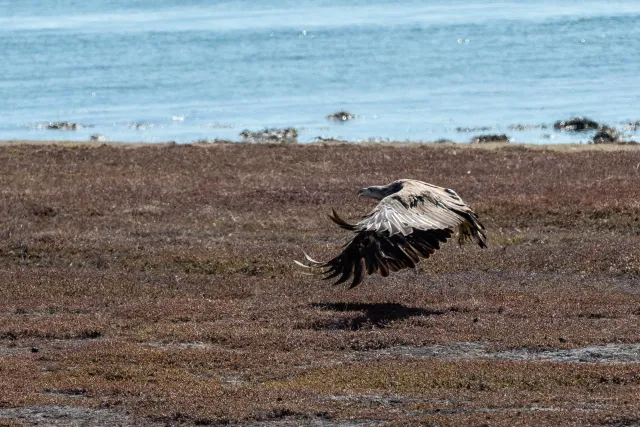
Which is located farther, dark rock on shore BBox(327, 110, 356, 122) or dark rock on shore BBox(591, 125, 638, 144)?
dark rock on shore BBox(327, 110, 356, 122)

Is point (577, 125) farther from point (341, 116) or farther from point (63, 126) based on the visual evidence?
point (63, 126)

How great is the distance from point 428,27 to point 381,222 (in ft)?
322

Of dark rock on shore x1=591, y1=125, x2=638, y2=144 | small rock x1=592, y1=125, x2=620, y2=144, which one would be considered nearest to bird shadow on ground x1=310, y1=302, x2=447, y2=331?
dark rock on shore x1=591, y1=125, x2=638, y2=144

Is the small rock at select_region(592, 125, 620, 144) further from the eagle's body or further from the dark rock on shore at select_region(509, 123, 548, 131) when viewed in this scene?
the eagle's body

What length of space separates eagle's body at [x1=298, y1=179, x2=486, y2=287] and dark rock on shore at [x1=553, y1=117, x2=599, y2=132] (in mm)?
35109

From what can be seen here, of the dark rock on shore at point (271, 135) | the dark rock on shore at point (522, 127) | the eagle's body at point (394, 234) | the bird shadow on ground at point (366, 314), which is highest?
the eagle's body at point (394, 234)

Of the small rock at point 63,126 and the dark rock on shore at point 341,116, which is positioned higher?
the dark rock on shore at point 341,116

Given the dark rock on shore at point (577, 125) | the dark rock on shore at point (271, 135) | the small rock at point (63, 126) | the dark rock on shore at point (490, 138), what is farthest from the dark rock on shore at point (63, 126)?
the dark rock on shore at point (577, 125)

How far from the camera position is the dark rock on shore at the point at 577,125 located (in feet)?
167

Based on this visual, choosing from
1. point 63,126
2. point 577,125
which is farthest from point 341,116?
point 63,126

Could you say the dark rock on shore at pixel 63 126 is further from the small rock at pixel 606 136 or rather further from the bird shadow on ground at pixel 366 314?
the bird shadow on ground at pixel 366 314

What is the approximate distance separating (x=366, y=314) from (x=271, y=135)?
31.6m

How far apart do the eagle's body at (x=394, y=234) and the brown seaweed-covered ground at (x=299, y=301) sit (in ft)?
2.13

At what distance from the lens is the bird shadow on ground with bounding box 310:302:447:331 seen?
15.7 metres
